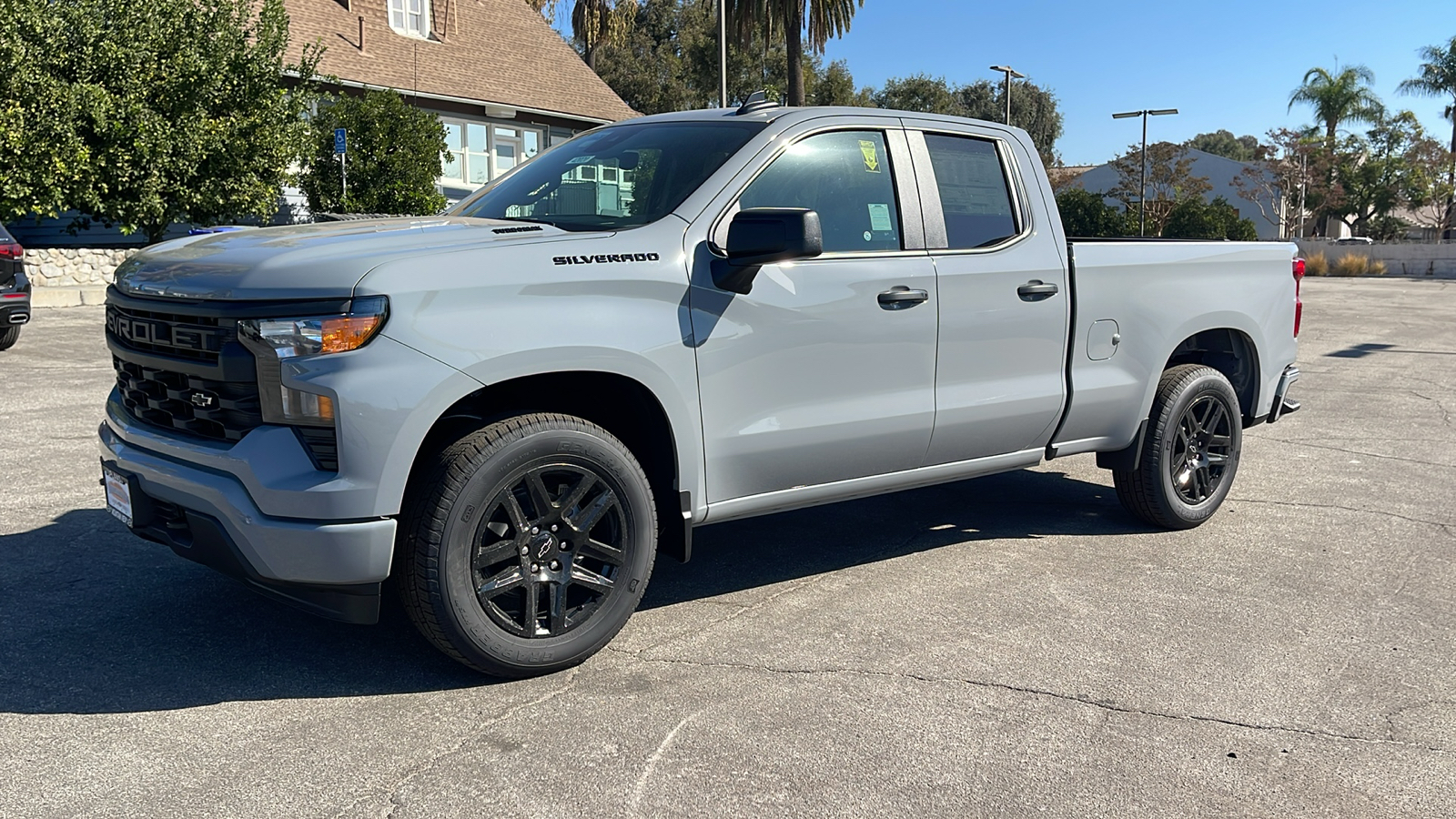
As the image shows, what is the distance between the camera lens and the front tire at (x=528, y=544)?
3.74 meters

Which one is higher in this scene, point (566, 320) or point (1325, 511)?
A: point (566, 320)

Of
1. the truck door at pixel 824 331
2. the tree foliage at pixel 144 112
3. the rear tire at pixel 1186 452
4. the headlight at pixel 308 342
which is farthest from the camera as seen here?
the tree foliage at pixel 144 112

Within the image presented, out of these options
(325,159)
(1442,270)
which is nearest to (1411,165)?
(1442,270)

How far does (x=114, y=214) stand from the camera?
19.9 m

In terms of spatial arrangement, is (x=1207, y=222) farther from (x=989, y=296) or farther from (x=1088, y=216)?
(x=989, y=296)

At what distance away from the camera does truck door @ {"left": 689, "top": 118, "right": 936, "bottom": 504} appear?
14.3 ft

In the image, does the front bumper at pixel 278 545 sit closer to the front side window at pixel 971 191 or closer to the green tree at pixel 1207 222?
the front side window at pixel 971 191

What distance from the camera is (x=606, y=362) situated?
13.1 feet

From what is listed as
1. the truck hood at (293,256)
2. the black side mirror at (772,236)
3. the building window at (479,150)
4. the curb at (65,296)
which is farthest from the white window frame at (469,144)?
the black side mirror at (772,236)

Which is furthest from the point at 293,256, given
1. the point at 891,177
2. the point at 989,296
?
the point at 989,296

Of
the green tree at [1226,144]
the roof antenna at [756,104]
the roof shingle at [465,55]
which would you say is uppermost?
the green tree at [1226,144]

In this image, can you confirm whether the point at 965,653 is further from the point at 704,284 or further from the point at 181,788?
the point at 181,788

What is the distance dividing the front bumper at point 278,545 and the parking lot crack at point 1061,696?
1052 mm

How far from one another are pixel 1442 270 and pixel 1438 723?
4451cm
